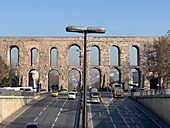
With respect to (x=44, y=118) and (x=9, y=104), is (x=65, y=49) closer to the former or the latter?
(x=9, y=104)

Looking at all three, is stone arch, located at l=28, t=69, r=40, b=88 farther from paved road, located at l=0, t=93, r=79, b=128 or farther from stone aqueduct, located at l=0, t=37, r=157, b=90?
paved road, located at l=0, t=93, r=79, b=128

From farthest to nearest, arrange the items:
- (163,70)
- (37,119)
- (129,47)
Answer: (129,47) < (163,70) < (37,119)

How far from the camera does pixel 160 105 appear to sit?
46.3 m

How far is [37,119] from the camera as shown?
44.0 metres

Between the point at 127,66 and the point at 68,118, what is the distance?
61987 mm

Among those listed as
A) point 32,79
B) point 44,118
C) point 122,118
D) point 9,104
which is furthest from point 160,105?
point 32,79

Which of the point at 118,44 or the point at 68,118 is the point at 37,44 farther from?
the point at 68,118

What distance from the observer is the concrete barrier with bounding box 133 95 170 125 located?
41.5 m

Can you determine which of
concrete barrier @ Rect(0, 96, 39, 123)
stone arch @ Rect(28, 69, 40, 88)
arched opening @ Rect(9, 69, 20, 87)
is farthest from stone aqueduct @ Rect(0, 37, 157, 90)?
concrete barrier @ Rect(0, 96, 39, 123)

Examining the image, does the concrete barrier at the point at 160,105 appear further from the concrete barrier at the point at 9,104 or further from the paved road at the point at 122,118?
the concrete barrier at the point at 9,104

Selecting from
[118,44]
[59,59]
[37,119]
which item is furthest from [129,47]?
[37,119]

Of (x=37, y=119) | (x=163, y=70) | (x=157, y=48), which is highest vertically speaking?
(x=157, y=48)

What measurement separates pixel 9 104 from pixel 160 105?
75.7ft

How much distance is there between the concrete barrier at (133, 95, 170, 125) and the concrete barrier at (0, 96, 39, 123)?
22714mm
